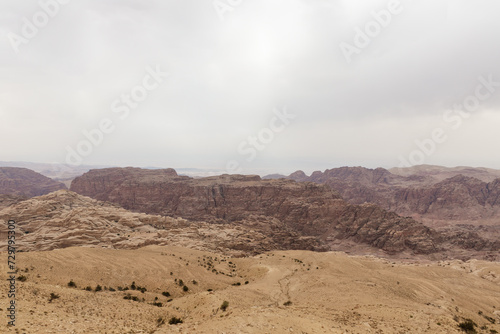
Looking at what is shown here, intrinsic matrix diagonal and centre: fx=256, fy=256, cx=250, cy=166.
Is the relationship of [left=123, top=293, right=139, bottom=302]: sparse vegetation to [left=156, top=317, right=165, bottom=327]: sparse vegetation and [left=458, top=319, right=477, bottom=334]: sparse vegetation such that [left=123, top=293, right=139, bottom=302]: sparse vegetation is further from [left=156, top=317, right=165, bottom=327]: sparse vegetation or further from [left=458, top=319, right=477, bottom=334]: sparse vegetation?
[left=458, top=319, right=477, bottom=334]: sparse vegetation

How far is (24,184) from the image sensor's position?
531ft

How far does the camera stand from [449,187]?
130m

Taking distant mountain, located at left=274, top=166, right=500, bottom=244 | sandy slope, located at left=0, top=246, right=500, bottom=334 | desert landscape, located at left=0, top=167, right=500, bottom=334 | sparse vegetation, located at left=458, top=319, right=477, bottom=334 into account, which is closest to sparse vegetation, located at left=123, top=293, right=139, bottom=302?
desert landscape, located at left=0, top=167, right=500, bottom=334

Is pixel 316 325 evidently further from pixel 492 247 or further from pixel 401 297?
pixel 492 247

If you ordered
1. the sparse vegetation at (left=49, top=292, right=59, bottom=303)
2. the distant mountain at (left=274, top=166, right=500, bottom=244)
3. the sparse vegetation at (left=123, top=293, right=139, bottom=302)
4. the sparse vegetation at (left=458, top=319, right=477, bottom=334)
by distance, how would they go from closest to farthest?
the sparse vegetation at (left=458, top=319, right=477, bottom=334)
the sparse vegetation at (left=49, top=292, right=59, bottom=303)
the sparse vegetation at (left=123, top=293, right=139, bottom=302)
the distant mountain at (left=274, top=166, right=500, bottom=244)

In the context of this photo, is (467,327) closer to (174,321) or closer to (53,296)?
(174,321)

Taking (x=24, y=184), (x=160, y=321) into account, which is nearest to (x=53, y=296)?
(x=160, y=321)

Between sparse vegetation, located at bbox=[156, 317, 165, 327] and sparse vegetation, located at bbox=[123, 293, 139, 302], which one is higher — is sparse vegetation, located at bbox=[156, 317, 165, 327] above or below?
above

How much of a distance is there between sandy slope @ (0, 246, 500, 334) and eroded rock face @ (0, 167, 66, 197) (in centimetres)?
16138

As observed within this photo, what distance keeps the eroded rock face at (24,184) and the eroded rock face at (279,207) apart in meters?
57.7

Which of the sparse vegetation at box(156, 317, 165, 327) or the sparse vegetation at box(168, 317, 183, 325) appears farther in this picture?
the sparse vegetation at box(168, 317, 183, 325)

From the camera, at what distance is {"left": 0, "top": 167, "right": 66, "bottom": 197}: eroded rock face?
15198 centimetres

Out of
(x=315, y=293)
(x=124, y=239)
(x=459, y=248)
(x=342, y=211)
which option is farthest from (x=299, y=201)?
(x=315, y=293)

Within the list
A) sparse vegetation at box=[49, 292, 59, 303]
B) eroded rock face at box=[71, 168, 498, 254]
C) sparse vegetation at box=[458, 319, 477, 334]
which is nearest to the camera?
sparse vegetation at box=[458, 319, 477, 334]
